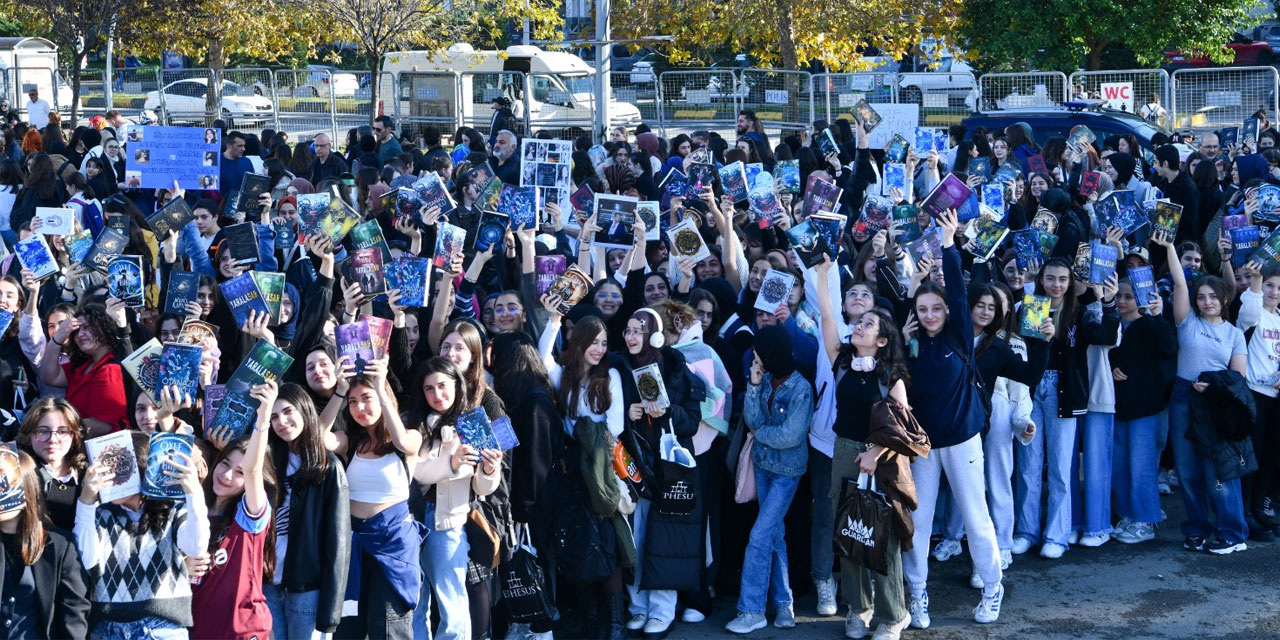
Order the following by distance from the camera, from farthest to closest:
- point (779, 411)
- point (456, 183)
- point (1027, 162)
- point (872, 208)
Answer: point (1027, 162)
point (456, 183)
point (872, 208)
point (779, 411)

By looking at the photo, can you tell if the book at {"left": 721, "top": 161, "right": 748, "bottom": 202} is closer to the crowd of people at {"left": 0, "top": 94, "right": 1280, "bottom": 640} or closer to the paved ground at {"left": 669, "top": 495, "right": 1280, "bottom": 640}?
the crowd of people at {"left": 0, "top": 94, "right": 1280, "bottom": 640}

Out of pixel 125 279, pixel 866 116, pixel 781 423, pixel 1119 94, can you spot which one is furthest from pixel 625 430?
pixel 1119 94

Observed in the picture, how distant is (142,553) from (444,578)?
145cm

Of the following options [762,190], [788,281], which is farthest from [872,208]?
[788,281]

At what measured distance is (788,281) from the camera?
7848 mm

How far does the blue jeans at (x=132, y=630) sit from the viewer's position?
5.37 meters

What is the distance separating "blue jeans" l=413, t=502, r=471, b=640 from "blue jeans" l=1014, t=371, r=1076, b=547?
3556mm

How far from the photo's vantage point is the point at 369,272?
759 centimetres

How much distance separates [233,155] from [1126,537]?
27.1 feet

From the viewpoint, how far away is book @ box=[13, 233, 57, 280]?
301 inches

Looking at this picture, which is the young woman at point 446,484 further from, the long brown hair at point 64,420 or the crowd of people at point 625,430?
the long brown hair at point 64,420

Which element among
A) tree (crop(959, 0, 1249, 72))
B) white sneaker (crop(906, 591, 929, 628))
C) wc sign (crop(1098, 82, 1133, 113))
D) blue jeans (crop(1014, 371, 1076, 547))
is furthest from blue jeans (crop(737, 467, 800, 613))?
tree (crop(959, 0, 1249, 72))

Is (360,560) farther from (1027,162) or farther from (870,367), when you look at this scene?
(1027,162)

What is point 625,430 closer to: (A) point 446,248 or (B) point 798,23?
(A) point 446,248
